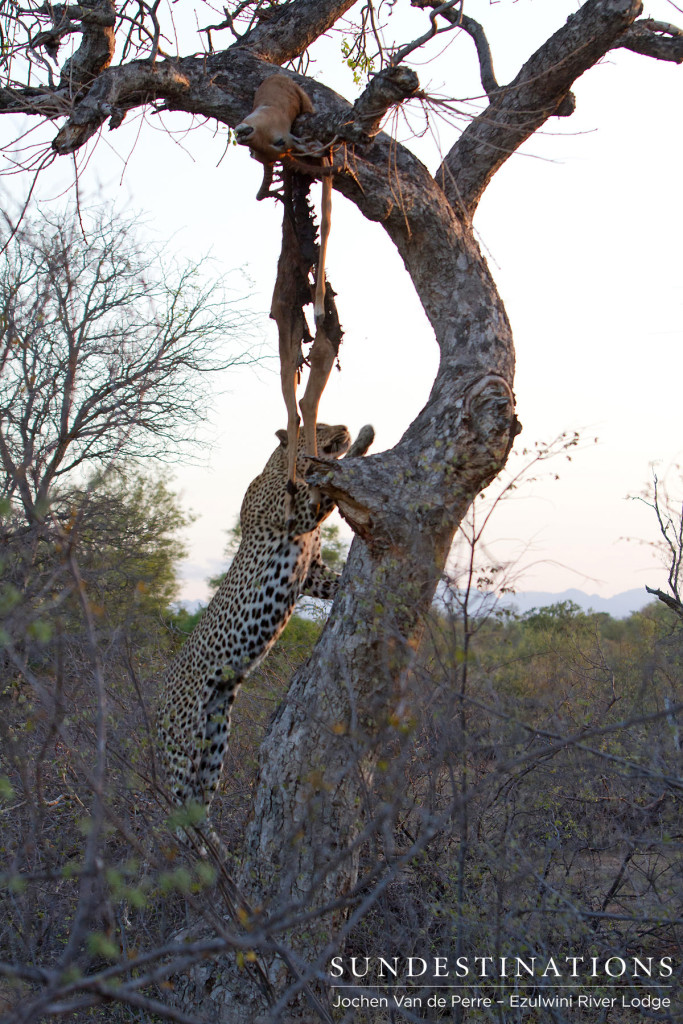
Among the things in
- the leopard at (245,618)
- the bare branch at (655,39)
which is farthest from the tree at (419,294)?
the leopard at (245,618)

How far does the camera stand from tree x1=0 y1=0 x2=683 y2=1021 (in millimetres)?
3787

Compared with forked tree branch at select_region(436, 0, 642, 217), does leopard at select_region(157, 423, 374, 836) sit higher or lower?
lower

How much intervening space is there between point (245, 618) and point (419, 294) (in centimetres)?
222

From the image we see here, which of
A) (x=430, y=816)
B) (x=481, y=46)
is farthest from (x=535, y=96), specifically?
(x=430, y=816)

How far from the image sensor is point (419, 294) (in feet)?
16.1

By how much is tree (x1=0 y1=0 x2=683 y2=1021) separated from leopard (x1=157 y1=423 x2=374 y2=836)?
105cm

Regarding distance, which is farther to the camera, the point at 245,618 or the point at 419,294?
the point at 245,618

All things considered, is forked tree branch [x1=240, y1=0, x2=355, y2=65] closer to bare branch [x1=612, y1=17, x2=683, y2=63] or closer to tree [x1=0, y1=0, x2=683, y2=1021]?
tree [x1=0, y1=0, x2=683, y2=1021]

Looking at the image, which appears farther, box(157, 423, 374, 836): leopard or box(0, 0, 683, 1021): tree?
box(157, 423, 374, 836): leopard

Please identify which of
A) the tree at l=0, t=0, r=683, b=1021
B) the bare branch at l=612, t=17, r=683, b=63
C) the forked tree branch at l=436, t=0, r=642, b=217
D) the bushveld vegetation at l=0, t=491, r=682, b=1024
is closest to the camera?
the bushveld vegetation at l=0, t=491, r=682, b=1024

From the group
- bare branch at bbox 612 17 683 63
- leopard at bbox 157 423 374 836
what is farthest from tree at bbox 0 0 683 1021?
leopard at bbox 157 423 374 836

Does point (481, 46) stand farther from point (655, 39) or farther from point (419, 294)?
point (419, 294)

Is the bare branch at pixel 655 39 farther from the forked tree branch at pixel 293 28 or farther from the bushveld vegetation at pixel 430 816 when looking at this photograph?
the bushveld vegetation at pixel 430 816

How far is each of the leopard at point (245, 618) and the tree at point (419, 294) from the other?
3.43 ft
